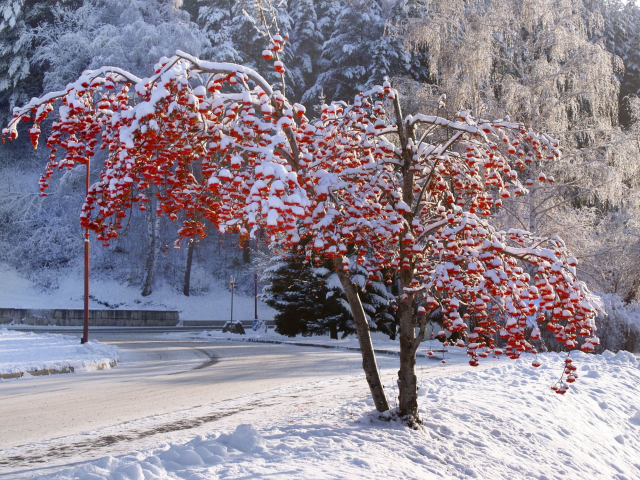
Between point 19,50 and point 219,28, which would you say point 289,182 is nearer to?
point 19,50

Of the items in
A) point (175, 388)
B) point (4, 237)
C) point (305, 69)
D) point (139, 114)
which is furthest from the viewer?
point (305, 69)

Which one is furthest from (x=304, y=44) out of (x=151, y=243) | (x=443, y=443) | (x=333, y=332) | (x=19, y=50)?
(x=443, y=443)

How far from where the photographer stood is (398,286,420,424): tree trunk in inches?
264

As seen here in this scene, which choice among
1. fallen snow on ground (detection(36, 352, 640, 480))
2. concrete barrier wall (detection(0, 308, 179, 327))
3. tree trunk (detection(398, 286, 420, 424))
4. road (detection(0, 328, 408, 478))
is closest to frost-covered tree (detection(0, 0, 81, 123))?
concrete barrier wall (detection(0, 308, 179, 327))

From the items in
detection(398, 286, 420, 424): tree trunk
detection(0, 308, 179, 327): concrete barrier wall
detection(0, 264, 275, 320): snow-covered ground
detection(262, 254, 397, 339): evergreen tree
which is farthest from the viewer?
detection(0, 264, 275, 320): snow-covered ground

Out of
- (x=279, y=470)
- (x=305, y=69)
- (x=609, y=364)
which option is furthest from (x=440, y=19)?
(x=305, y=69)

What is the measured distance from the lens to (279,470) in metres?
4.83

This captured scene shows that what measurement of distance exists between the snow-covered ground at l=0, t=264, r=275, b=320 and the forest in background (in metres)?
1.04

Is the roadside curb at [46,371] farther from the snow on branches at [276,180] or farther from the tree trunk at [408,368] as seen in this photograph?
the tree trunk at [408,368]

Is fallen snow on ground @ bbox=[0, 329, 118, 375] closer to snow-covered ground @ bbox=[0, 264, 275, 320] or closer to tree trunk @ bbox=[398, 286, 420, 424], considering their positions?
tree trunk @ bbox=[398, 286, 420, 424]

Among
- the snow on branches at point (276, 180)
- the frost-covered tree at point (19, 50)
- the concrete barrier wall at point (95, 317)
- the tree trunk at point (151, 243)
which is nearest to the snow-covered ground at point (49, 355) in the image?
the snow on branches at point (276, 180)

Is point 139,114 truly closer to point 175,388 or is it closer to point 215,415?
point 215,415

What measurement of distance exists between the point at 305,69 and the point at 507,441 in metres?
47.6

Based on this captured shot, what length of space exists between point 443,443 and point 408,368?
92cm
